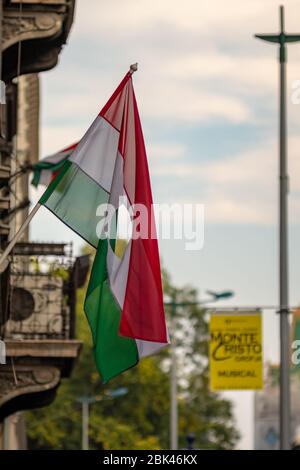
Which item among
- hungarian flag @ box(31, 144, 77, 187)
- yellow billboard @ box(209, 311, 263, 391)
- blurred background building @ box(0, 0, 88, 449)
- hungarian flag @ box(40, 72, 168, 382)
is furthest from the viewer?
yellow billboard @ box(209, 311, 263, 391)

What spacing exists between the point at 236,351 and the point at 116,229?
19.6m

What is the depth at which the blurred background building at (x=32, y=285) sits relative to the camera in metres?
29.5

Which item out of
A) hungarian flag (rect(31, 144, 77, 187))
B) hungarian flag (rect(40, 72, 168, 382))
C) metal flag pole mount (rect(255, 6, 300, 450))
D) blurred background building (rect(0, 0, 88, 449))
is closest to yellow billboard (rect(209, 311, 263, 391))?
blurred background building (rect(0, 0, 88, 449))

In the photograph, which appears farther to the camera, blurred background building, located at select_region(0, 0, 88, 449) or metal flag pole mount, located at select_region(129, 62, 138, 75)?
blurred background building, located at select_region(0, 0, 88, 449)

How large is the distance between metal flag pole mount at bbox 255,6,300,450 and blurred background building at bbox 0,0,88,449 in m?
3.45

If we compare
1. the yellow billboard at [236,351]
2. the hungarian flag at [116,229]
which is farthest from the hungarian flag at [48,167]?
the hungarian flag at [116,229]

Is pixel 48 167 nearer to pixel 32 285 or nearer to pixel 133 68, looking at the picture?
pixel 32 285

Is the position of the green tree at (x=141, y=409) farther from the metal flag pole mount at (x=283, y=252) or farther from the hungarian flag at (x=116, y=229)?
the hungarian flag at (x=116, y=229)

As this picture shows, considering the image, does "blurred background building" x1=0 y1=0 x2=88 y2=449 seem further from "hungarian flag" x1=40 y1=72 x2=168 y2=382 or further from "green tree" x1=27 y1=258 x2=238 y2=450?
"green tree" x1=27 y1=258 x2=238 y2=450

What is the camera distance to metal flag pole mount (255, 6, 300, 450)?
32.4 metres

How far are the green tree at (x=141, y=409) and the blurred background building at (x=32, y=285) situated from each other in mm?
42509

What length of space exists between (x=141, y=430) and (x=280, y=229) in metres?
55.3

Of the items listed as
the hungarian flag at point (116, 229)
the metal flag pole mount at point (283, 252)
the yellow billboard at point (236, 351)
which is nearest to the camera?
the hungarian flag at point (116, 229)
